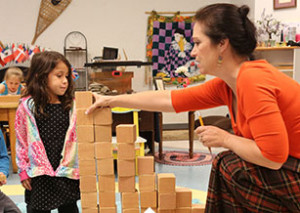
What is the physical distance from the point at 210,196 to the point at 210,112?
4865mm

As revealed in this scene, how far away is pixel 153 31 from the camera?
5887 millimetres

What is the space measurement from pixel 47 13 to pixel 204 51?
16.4 feet

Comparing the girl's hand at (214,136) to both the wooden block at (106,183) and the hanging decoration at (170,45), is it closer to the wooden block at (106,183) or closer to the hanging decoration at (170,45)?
the wooden block at (106,183)

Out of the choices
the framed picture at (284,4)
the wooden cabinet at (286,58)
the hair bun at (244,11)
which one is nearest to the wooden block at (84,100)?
the hair bun at (244,11)

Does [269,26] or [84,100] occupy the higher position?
[269,26]

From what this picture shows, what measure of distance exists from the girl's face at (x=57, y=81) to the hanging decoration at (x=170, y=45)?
4.08 metres

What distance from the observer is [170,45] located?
5.99 meters

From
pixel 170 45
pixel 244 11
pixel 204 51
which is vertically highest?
pixel 170 45

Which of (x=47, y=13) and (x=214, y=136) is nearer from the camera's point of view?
(x=214, y=136)

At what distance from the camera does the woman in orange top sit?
3.49ft

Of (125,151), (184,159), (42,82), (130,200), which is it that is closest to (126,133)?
(125,151)

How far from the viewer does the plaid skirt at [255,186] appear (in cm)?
115

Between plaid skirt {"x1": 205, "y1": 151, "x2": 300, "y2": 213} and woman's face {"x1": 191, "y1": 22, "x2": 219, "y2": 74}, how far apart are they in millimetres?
316

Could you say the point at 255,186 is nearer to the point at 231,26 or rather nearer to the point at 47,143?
the point at 231,26
